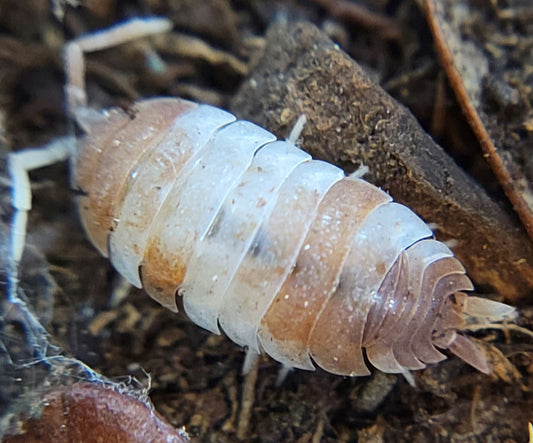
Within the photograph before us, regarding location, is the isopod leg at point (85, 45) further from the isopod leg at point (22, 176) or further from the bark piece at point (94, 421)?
the bark piece at point (94, 421)

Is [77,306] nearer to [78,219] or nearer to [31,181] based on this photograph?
[78,219]

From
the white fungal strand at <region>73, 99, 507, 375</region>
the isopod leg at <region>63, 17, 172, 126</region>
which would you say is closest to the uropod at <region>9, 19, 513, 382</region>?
the white fungal strand at <region>73, 99, 507, 375</region>

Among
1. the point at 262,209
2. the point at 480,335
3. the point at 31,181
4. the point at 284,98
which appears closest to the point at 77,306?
the point at 31,181

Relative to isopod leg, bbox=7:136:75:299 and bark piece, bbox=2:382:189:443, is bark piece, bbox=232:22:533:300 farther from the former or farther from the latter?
bark piece, bbox=2:382:189:443

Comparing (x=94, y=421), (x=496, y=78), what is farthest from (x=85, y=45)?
(x=496, y=78)

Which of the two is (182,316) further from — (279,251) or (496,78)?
(496,78)
